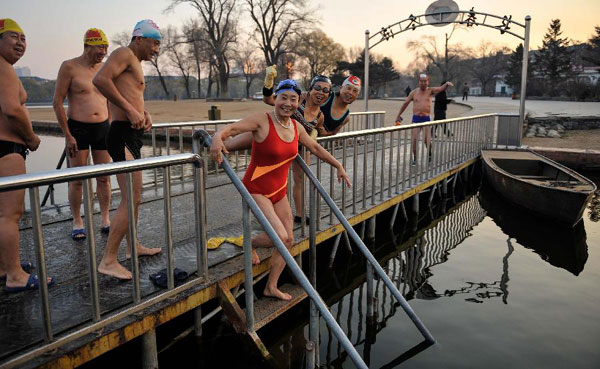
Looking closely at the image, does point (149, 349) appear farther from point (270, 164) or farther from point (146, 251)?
point (270, 164)

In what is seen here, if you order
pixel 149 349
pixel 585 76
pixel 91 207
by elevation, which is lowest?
pixel 149 349

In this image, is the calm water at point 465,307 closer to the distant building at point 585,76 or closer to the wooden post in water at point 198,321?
the wooden post in water at point 198,321

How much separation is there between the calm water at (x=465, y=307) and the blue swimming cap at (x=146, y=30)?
2.65 meters

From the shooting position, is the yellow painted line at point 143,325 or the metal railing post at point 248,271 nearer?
the yellow painted line at point 143,325

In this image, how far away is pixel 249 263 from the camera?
132 inches

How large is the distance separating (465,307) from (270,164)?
287cm

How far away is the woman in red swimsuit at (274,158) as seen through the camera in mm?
3682

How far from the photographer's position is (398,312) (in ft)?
16.1

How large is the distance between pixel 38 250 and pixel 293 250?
8.19 ft

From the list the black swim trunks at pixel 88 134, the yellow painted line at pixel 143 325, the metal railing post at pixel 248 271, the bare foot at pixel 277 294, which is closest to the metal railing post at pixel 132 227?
the yellow painted line at pixel 143 325

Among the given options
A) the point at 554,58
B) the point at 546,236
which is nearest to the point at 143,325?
the point at 546,236

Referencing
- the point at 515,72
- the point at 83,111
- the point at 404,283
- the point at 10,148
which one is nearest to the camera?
the point at 10,148

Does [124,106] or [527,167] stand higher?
[124,106]

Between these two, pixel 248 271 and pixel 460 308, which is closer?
pixel 248 271
